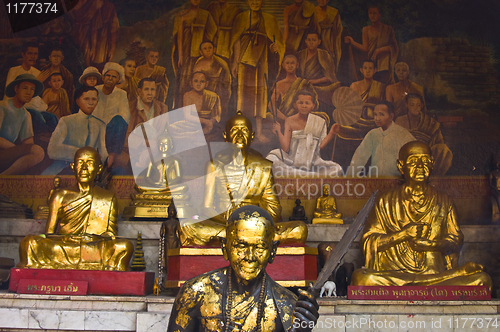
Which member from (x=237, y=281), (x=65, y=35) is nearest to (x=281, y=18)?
(x=65, y=35)

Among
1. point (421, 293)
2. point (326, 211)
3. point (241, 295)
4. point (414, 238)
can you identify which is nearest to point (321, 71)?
point (326, 211)

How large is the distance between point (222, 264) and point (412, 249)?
1.97 metres

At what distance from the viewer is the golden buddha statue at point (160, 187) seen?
22.6ft

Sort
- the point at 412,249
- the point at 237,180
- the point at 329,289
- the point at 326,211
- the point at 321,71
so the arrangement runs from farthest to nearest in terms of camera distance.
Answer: the point at 321,71, the point at 326,211, the point at 237,180, the point at 412,249, the point at 329,289

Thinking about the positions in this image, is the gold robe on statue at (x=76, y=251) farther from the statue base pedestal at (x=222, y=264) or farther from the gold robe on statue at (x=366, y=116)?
the gold robe on statue at (x=366, y=116)

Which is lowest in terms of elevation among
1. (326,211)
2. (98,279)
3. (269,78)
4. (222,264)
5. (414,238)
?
(98,279)

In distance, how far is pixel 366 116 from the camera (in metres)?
7.65

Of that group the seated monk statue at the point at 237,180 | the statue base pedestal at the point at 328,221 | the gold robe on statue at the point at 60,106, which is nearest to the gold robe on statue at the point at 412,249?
the statue base pedestal at the point at 328,221

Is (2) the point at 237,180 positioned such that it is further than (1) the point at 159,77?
No

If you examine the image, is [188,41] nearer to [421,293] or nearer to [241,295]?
[421,293]

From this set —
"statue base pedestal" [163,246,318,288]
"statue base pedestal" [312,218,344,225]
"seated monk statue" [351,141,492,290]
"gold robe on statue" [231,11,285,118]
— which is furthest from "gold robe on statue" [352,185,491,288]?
"gold robe on statue" [231,11,285,118]

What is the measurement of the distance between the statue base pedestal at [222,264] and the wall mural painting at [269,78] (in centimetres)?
234

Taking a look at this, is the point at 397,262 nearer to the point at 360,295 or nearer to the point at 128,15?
the point at 360,295

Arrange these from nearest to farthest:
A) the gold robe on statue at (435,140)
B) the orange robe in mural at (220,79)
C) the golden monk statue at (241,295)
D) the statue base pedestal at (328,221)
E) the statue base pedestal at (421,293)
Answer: the golden monk statue at (241,295) → the statue base pedestal at (421,293) → the statue base pedestal at (328,221) → the gold robe on statue at (435,140) → the orange robe in mural at (220,79)
